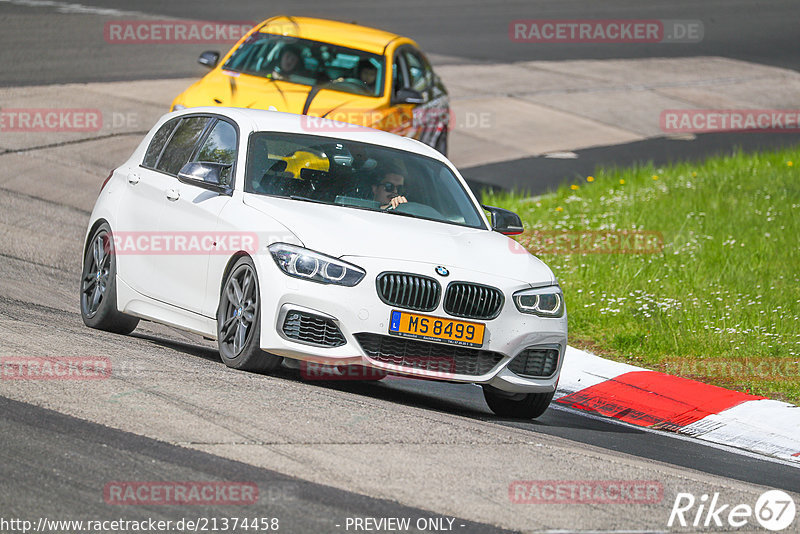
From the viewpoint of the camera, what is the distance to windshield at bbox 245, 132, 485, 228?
28.9ft

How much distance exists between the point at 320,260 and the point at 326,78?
7.58m

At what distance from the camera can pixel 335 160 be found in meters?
9.03

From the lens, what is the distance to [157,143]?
9.92m

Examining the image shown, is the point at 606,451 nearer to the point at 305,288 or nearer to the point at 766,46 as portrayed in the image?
the point at 305,288

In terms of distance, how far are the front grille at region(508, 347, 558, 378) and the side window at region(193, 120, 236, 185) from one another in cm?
226

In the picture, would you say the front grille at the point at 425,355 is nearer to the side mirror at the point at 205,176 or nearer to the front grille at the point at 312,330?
the front grille at the point at 312,330

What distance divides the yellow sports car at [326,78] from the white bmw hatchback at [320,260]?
4.39 meters

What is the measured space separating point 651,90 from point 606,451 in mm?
19748

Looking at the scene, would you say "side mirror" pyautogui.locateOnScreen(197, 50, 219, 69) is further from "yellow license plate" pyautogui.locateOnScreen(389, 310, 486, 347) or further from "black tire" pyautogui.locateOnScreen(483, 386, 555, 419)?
"yellow license plate" pyautogui.locateOnScreen(389, 310, 486, 347)

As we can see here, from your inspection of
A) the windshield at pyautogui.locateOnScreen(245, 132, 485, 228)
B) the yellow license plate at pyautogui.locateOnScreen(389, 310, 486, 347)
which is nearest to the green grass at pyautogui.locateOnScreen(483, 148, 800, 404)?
the windshield at pyautogui.locateOnScreen(245, 132, 485, 228)

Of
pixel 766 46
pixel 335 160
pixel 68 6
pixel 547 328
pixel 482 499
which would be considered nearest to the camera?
pixel 482 499

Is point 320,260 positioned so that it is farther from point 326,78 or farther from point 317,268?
point 326,78

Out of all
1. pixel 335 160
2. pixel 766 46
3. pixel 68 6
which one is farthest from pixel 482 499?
pixel 766 46

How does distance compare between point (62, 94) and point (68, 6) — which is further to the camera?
point (68, 6)
